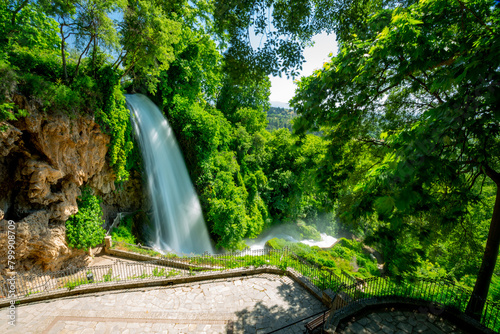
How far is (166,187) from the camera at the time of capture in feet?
50.2

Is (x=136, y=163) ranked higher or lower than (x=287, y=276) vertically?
higher

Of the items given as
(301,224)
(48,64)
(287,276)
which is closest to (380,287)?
(287,276)

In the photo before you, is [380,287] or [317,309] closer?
[317,309]

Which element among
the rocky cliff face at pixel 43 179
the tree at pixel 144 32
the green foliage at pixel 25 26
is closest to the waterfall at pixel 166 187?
the rocky cliff face at pixel 43 179

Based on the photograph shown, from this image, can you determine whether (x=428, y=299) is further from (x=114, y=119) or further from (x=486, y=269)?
(x=114, y=119)

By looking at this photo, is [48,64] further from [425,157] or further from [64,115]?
[425,157]

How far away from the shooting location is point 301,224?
25609 mm

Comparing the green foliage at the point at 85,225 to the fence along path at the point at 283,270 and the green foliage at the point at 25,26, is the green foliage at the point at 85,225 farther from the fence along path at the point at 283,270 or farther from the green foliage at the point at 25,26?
the green foliage at the point at 25,26

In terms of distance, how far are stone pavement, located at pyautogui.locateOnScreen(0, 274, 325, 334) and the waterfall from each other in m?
7.44

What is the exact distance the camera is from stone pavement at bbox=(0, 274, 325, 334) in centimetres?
605

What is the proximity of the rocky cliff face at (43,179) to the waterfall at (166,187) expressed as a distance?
406 cm

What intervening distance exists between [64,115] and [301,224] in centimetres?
2336

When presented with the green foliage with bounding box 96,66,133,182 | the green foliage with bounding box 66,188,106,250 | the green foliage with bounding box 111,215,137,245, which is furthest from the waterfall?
the green foliage with bounding box 66,188,106,250

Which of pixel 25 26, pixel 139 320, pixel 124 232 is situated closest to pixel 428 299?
pixel 139 320
